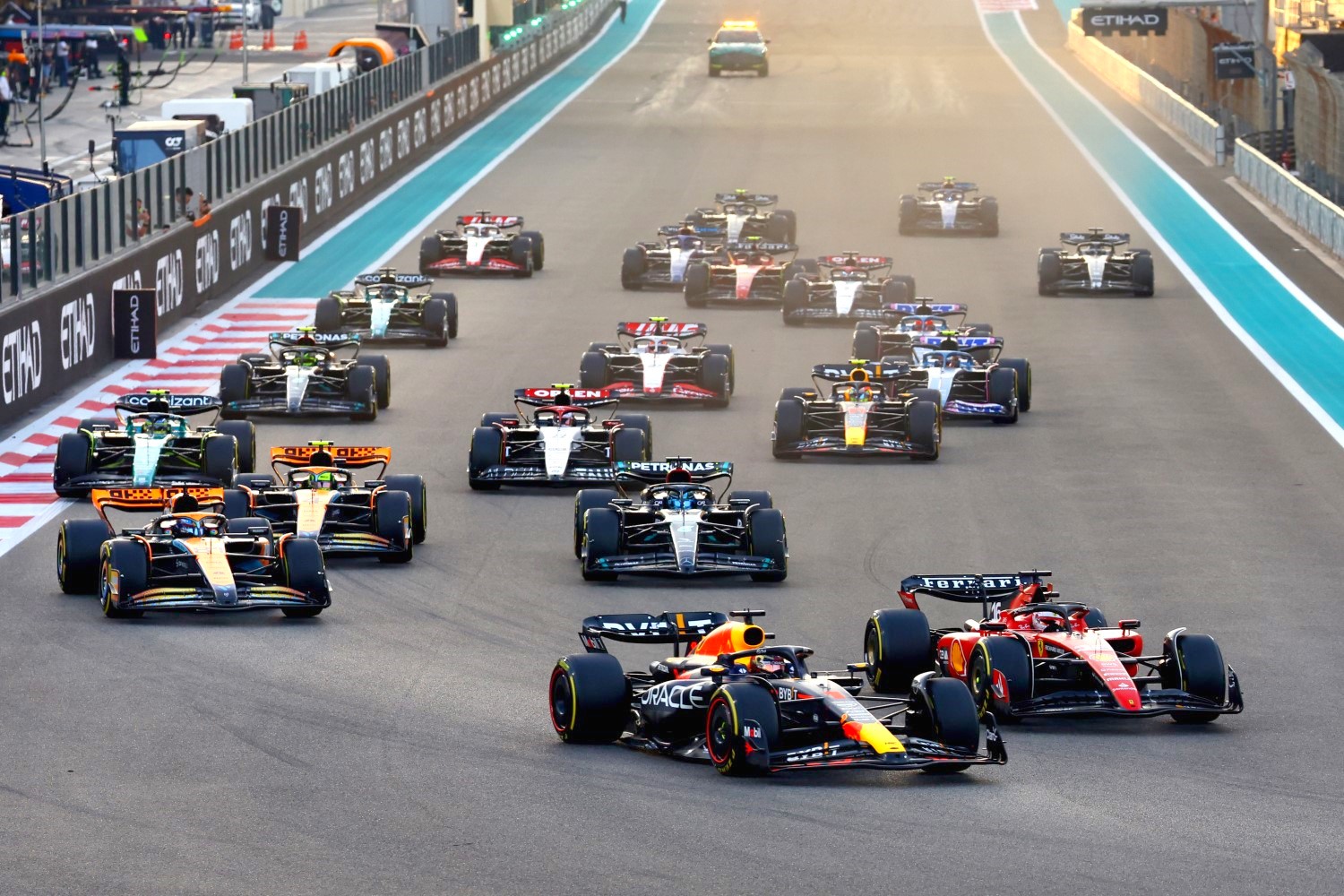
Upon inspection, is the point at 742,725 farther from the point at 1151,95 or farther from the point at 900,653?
the point at 1151,95

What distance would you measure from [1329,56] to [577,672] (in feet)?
177

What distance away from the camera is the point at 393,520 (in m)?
23.2

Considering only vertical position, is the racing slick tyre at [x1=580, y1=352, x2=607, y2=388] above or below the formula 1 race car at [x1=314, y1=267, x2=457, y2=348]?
below

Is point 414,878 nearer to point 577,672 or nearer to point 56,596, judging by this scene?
point 577,672

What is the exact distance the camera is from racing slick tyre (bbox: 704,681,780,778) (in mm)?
15555

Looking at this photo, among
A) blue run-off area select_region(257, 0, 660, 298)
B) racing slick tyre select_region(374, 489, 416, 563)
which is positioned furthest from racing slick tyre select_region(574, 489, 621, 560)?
blue run-off area select_region(257, 0, 660, 298)

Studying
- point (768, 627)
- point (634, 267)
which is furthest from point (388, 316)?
point (768, 627)

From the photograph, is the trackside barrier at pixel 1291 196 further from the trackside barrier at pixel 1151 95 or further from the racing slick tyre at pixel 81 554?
the racing slick tyre at pixel 81 554

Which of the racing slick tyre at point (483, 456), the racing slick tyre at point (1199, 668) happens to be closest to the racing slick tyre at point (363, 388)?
the racing slick tyre at point (483, 456)

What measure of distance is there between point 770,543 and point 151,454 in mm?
7467

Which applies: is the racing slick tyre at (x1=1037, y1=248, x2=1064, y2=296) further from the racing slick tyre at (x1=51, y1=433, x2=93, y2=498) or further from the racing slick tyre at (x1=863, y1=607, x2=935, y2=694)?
the racing slick tyre at (x1=863, y1=607, x2=935, y2=694)

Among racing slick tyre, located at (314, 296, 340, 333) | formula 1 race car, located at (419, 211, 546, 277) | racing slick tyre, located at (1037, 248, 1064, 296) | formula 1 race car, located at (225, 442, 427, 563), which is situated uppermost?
formula 1 race car, located at (419, 211, 546, 277)

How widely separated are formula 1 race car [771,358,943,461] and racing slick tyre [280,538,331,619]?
9.05 meters

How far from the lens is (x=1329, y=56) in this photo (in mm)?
66000
